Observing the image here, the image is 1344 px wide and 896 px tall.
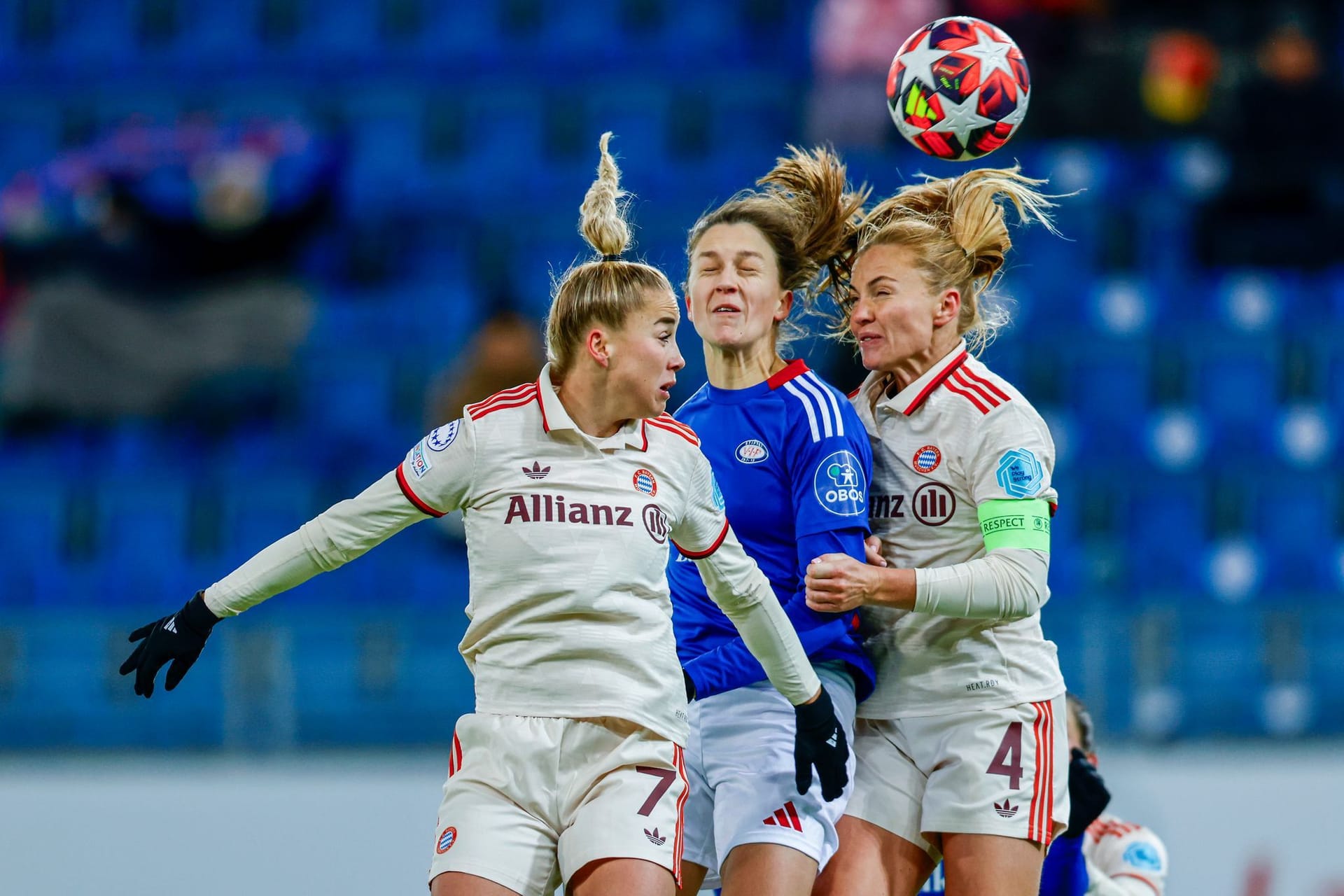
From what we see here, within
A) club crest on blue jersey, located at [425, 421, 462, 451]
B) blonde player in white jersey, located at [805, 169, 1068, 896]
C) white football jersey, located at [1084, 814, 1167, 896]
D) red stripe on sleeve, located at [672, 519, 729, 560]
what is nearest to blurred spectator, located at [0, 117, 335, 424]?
white football jersey, located at [1084, 814, 1167, 896]

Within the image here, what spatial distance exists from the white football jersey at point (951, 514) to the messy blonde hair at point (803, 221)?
0.37m

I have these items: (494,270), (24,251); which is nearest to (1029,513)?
(494,270)

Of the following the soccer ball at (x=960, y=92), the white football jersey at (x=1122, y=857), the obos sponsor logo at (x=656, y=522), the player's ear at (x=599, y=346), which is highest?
the soccer ball at (x=960, y=92)

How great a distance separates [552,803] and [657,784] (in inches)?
7.9

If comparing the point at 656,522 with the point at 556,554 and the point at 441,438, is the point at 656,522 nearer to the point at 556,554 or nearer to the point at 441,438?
the point at 556,554

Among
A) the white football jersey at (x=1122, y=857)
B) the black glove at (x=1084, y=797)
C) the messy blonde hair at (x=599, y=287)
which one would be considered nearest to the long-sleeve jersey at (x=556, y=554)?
the messy blonde hair at (x=599, y=287)

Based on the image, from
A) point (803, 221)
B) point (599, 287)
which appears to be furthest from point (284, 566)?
point (803, 221)

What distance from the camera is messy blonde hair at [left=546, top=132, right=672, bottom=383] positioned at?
338 cm

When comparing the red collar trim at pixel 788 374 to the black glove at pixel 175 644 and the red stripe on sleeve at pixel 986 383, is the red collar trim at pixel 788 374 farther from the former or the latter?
the black glove at pixel 175 644

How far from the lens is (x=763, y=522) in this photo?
3.75 meters

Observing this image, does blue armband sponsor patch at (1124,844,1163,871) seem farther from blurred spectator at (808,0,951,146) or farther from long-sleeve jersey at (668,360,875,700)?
blurred spectator at (808,0,951,146)

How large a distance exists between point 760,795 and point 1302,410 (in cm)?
589

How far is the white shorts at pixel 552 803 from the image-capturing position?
3148 mm

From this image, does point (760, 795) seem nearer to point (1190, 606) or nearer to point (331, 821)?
point (331, 821)
